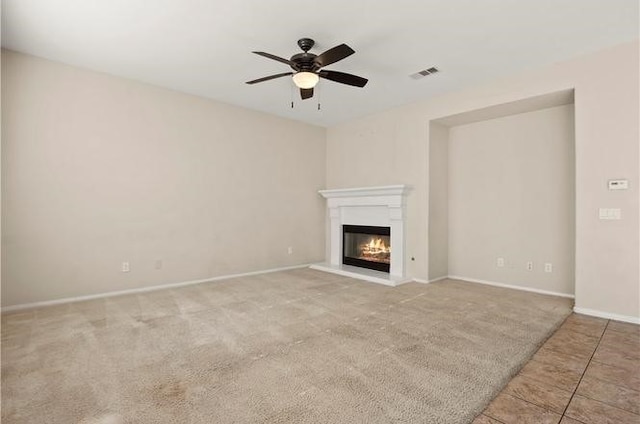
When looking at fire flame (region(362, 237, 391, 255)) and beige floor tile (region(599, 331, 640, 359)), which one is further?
fire flame (region(362, 237, 391, 255))

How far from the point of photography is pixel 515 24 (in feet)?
9.54

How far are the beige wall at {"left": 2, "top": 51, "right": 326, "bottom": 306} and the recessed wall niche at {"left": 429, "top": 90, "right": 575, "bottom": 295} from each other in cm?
272

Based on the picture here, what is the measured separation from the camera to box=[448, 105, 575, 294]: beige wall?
412 cm

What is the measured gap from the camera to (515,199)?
453 cm

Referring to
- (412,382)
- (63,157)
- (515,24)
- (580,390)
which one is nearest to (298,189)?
(63,157)

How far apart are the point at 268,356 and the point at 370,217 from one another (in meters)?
3.68

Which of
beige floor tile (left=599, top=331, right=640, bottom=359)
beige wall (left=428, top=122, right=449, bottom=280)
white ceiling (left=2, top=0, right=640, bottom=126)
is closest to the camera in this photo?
beige floor tile (left=599, top=331, right=640, bottom=359)

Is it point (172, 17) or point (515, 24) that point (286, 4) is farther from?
point (515, 24)

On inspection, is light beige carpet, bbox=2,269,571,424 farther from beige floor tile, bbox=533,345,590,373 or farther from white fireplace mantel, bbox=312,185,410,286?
white fireplace mantel, bbox=312,185,410,286

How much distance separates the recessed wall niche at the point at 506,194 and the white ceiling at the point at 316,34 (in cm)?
82

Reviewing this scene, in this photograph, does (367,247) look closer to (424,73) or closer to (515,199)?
(515,199)

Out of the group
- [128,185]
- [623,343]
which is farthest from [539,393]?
[128,185]

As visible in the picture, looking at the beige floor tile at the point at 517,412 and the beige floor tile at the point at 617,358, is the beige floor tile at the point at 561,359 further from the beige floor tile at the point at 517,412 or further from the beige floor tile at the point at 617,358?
the beige floor tile at the point at 517,412

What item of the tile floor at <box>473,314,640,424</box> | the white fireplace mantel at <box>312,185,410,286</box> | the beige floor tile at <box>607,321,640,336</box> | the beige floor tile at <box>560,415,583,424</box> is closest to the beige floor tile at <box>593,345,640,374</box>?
the tile floor at <box>473,314,640,424</box>
